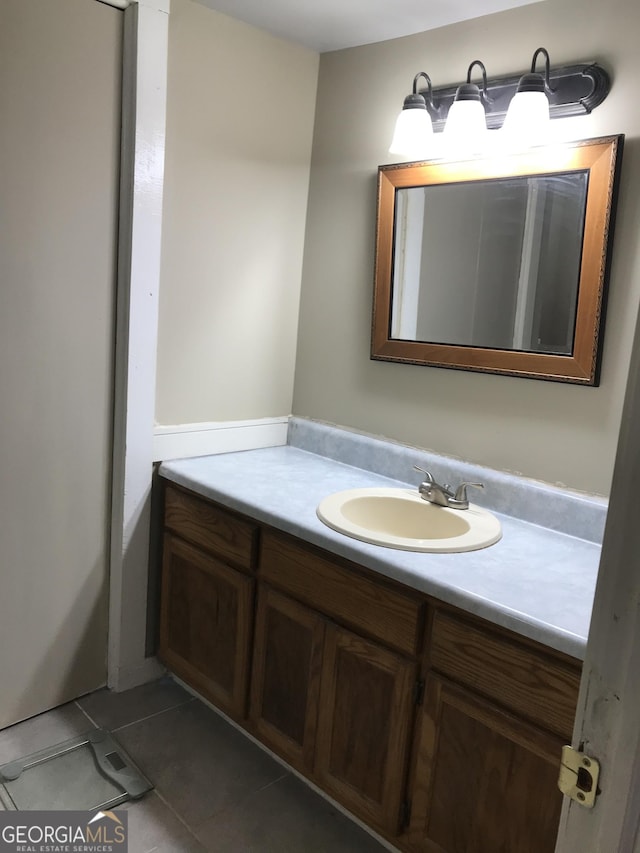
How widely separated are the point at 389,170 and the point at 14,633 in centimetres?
173

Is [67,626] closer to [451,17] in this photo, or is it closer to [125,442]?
[125,442]

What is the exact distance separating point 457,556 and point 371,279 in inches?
39.3

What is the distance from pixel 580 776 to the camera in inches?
24.9

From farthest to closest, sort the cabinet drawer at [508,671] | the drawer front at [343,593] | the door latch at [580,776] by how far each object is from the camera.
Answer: the drawer front at [343,593] < the cabinet drawer at [508,671] < the door latch at [580,776]

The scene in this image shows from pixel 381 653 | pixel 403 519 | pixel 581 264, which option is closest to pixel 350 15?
pixel 581 264

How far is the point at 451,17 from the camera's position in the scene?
1.85m

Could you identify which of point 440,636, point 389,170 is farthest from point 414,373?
point 440,636

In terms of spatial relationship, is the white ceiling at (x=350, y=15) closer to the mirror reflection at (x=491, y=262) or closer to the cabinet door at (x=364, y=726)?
the mirror reflection at (x=491, y=262)

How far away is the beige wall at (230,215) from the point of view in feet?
6.57

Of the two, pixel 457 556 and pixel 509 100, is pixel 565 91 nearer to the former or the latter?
pixel 509 100

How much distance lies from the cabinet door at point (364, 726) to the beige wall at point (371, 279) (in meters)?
0.64

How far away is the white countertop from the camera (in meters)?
1.28

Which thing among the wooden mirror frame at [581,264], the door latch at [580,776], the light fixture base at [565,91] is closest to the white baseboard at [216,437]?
the wooden mirror frame at [581,264]

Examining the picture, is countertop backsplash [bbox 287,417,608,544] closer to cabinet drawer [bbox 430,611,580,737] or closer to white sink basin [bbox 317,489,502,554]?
white sink basin [bbox 317,489,502,554]
